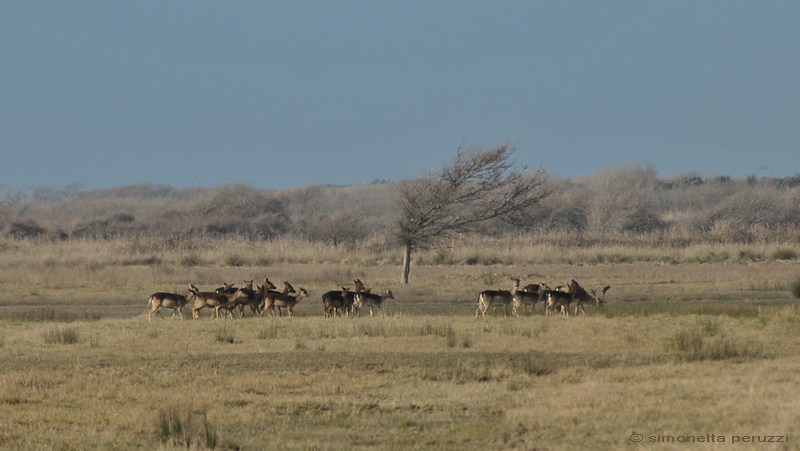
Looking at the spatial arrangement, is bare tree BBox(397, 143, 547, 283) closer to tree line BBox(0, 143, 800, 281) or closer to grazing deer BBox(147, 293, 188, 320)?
tree line BBox(0, 143, 800, 281)

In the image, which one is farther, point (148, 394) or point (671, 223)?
point (671, 223)

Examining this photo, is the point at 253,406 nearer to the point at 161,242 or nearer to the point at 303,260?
the point at 303,260

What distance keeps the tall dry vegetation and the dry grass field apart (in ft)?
58.6

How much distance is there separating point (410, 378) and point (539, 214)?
38.0 m

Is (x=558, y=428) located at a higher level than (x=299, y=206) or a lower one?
lower

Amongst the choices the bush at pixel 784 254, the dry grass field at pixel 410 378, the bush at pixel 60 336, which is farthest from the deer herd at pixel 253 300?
the bush at pixel 784 254

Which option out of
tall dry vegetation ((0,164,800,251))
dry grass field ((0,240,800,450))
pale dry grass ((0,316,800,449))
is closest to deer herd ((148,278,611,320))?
dry grass field ((0,240,800,450))

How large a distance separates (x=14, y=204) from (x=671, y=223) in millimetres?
82640

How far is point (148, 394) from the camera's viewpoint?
45.0 ft

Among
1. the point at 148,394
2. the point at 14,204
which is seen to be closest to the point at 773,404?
the point at 148,394

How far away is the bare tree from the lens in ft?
123

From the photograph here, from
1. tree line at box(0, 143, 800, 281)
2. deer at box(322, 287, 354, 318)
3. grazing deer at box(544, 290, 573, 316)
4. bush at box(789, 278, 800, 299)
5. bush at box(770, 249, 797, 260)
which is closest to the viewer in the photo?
grazing deer at box(544, 290, 573, 316)

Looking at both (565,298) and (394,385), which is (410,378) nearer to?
(394,385)

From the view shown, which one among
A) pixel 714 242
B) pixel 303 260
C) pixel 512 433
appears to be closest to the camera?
pixel 512 433
